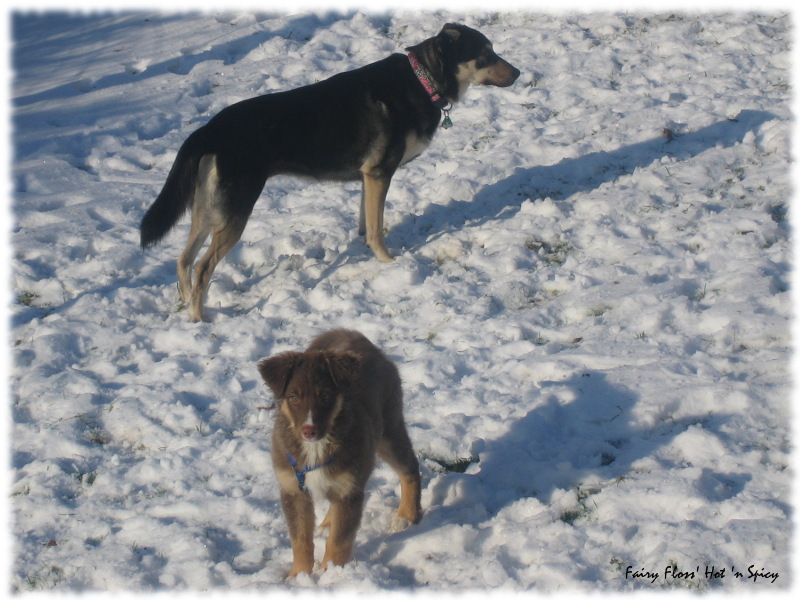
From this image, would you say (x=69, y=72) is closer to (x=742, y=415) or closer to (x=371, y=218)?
(x=371, y=218)

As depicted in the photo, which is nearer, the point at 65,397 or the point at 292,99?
the point at 65,397

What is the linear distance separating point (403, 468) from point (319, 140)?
12.3 feet

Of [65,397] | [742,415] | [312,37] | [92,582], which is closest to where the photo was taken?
[92,582]

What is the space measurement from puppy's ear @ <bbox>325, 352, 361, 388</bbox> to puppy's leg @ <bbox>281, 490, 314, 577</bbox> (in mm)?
602

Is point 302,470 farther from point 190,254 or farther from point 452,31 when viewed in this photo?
point 452,31

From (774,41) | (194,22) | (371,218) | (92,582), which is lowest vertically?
(92,582)

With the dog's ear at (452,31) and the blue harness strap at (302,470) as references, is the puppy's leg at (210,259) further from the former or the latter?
the blue harness strap at (302,470)

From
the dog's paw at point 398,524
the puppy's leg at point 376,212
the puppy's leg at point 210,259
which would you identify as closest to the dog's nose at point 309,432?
the dog's paw at point 398,524

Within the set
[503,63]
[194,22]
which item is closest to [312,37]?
[194,22]

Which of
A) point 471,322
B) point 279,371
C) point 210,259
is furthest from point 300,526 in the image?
point 210,259

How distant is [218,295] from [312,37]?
20.8 feet

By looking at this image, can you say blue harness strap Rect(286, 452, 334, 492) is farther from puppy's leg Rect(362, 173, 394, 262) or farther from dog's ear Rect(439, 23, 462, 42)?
dog's ear Rect(439, 23, 462, 42)

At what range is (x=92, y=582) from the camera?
13.2 feet

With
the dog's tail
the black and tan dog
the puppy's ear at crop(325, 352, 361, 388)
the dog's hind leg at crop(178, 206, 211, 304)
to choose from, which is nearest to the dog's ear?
the black and tan dog
